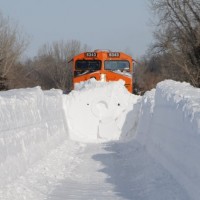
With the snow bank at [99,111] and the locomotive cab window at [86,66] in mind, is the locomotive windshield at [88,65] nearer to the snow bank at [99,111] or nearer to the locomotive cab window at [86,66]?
the locomotive cab window at [86,66]

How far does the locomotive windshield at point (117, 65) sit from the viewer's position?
21.9 metres

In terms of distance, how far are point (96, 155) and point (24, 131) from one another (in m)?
3.73

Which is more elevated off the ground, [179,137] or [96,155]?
[179,137]

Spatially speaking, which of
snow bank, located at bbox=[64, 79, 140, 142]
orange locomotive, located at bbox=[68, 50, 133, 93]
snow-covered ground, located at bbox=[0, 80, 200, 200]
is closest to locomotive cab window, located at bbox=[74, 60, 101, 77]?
orange locomotive, located at bbox=[68, 50, 133, 93]

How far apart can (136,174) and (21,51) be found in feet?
168

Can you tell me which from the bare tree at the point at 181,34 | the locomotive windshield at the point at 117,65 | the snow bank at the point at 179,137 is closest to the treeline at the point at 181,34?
the bare tree at the point at 181,34

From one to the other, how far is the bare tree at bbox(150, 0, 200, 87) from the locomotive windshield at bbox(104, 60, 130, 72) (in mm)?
18146

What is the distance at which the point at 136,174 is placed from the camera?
10250 millimetres

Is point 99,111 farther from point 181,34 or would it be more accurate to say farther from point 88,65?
point 181,34

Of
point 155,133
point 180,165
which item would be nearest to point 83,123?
point 155,133

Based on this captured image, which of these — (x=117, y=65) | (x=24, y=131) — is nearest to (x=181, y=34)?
(x=117, y=65)

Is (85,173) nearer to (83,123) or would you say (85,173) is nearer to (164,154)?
(164,154)

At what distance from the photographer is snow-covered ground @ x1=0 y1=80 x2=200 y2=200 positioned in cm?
802

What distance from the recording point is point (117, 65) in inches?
873
